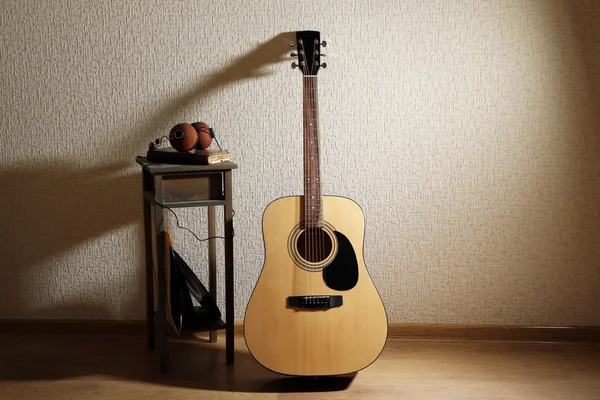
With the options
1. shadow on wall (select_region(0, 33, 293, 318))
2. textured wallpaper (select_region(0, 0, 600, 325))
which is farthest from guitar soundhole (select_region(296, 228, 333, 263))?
shadow on wall (select_region(0, 33, 293, 318))

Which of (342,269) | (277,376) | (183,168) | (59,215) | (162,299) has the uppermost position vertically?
(183,168)

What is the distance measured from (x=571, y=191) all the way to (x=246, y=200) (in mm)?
1152

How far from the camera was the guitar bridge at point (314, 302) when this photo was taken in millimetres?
2188

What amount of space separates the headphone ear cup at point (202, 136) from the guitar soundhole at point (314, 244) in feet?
1.42

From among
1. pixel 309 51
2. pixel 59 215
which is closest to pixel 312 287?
pixel 309 51

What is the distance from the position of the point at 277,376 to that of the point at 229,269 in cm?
38

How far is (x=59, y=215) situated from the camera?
2.64 m

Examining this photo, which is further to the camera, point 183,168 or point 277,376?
point 277,376

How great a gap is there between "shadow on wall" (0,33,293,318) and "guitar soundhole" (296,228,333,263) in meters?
0.70

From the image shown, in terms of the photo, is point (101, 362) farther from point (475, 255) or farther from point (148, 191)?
point (475, 255)

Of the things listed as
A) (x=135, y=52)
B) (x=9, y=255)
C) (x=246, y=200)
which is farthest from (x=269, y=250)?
(x=9, y=255)

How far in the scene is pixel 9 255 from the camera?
8.76 ft

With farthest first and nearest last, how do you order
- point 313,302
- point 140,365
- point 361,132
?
point 361,132 → point 140,365 → point 313,302

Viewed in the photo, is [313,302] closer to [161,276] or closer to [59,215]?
[161,276]
